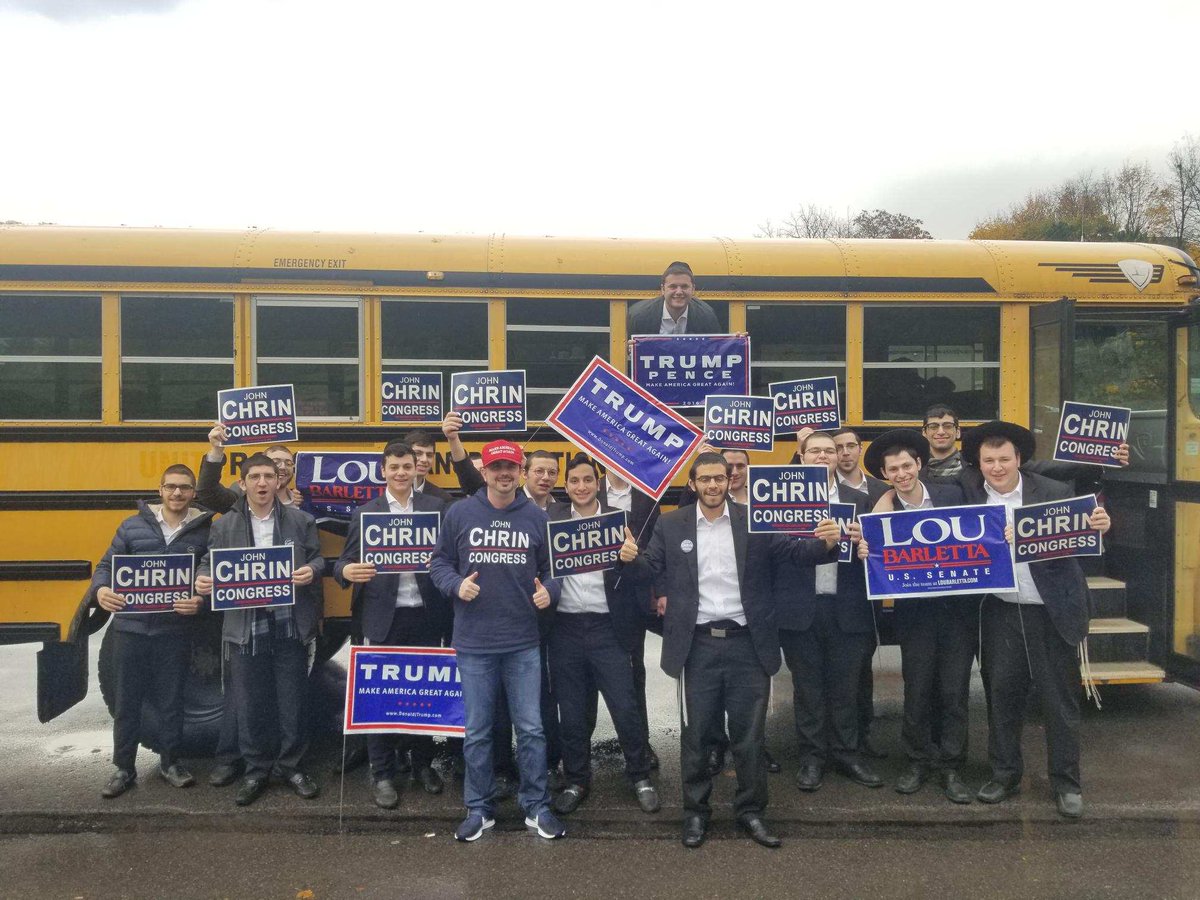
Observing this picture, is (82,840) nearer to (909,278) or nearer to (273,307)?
(273,307)

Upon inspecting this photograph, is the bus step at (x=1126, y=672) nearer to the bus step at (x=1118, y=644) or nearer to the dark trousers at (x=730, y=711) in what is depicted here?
the bus step at (x=1118, y=644)

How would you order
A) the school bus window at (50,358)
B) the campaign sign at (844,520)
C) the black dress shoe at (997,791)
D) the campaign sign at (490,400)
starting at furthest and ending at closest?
the school bus window at (50,358) → the campaign sign at (490,400) → the campaign sign at (844,520) → the black dress shoe at (997,791)

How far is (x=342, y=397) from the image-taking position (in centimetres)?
571

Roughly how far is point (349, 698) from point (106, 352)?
8.57 feet

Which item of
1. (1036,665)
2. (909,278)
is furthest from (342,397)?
(1036,665)

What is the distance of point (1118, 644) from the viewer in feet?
19.3

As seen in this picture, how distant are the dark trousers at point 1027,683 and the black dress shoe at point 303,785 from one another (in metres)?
3.57

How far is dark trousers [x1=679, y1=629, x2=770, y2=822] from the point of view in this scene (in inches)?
171

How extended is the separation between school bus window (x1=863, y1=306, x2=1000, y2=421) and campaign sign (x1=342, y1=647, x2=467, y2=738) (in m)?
3.12

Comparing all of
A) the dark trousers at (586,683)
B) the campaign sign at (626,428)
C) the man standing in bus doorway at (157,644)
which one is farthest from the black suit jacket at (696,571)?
the man standing in bus doorway at (157,644)

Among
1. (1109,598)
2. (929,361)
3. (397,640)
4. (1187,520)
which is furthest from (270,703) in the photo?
(1187,520)

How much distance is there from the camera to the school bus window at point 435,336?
18.8 feet

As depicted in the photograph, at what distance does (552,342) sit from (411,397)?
0.94 metres

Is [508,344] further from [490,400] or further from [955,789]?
[955,789]
